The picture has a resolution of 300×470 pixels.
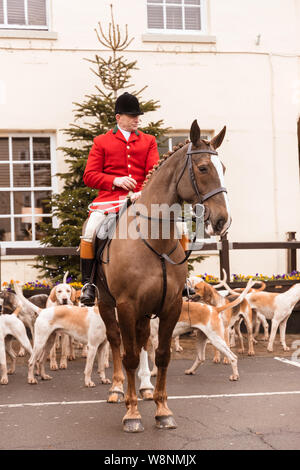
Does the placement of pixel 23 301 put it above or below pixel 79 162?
below

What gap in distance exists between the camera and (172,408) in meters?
5.96

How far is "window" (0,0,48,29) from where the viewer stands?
13625 mm

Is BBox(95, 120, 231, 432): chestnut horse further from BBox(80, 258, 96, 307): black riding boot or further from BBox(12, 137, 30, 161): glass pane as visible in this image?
BBox(12, 137, 30, 161): glass pane

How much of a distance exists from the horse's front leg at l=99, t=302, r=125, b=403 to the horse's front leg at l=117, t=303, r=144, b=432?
40.5 inches

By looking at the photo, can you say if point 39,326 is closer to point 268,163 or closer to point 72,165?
point 72,165

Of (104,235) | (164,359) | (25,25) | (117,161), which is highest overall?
(25,25)

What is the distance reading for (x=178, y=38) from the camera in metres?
14.0

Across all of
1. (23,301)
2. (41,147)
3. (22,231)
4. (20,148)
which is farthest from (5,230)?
(23,301)

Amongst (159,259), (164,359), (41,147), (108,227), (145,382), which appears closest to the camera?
(159,259)

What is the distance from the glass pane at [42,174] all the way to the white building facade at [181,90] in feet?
0.07

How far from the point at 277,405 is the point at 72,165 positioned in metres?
7.56

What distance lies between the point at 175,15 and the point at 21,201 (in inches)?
→ 212

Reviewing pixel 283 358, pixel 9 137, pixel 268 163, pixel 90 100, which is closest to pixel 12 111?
pixel 9 137

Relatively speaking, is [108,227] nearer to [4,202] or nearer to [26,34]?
[4,202]
